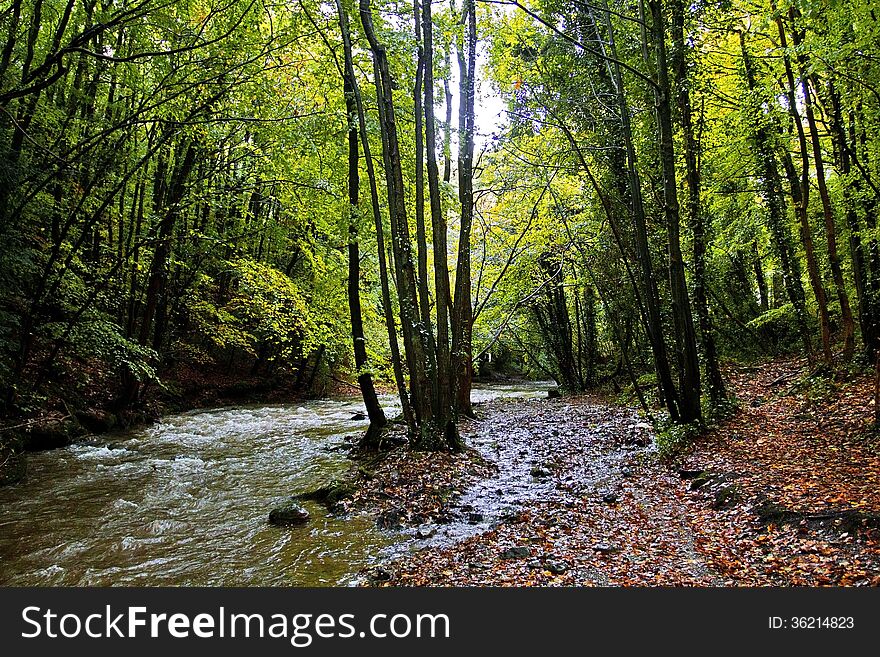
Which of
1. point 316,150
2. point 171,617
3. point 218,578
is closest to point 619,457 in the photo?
point 218,578

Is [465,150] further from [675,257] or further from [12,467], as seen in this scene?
[12,467]

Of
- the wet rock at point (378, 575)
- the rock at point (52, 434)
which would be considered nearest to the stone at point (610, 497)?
the wet rock at point (378, 575)

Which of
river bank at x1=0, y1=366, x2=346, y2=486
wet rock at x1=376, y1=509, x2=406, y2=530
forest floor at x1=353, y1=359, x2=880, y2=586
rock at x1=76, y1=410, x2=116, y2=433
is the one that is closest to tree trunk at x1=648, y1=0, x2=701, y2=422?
forest floor at x1=353, y1=359, x2=880, y2=586

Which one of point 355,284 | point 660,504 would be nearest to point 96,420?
point 355,284

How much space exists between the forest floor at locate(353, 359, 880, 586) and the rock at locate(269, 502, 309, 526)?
80 cm

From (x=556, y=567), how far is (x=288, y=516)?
11.4ft

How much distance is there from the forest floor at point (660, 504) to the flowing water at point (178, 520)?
76cm

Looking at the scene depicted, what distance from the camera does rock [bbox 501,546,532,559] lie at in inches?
190

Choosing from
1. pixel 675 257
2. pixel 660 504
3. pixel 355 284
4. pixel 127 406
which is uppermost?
pixel 355 284

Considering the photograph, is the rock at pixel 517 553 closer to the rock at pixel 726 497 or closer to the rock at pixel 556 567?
the rock at pixel 556 567

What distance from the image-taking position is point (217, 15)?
898 centimetres

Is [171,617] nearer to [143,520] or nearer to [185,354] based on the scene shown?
[143,520]

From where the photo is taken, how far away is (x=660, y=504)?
6203 mm

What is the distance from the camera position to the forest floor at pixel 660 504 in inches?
167
